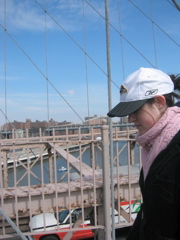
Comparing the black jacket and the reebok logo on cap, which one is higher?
the reebok logo on cap

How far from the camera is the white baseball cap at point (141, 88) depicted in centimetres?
94

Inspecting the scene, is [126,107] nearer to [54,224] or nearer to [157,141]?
[157,141]

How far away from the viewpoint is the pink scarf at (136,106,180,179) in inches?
33.3

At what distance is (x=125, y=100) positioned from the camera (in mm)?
988

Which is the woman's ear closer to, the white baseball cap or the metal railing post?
the white baseball cap

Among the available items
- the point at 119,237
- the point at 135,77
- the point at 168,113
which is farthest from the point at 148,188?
the point at 119,237

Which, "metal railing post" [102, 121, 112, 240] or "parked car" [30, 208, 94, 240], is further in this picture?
"parked car" [30, 208, 94, 240]

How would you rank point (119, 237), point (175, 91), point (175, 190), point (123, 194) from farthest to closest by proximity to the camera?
1. point (119, 237)
2. point (123, 194)
3. point (175, 91)
4. point (175, 190)

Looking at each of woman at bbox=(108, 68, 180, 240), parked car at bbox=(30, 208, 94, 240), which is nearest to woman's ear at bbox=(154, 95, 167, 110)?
woman at bbox=(108, 68, 180, 240)

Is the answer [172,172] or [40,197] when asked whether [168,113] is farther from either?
[40,197]

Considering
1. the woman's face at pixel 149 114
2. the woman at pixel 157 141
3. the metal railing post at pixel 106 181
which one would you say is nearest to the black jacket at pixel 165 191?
the woman at pixel 157 141

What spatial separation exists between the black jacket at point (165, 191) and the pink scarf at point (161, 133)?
35 millimetres

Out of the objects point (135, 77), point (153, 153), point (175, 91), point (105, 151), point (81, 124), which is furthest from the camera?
point (81, 124)

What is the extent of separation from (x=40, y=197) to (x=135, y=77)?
7.51 ft
